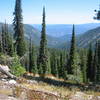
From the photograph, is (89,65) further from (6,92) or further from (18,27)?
(6,92)

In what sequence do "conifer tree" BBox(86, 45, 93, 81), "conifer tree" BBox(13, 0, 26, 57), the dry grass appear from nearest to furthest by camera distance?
1. the dry grass
2. "conifer tree" BBox(13, 0, 26, 57)
3. "conifer tree" BBox(86, 45, 93, 81)

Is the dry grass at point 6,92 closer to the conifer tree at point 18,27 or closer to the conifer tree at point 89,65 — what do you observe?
the conifer tree at point 18,27

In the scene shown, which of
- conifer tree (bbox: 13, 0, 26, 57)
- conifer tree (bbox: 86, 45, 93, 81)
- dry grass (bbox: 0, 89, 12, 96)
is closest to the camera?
dry grass (bbox: 0, 89, 12, 96)

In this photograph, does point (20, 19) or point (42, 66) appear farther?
point (42, 66)

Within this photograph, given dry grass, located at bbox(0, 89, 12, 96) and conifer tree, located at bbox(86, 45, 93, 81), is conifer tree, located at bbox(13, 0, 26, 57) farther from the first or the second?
dry grass, located at bbox(0, 89, 12, 96)

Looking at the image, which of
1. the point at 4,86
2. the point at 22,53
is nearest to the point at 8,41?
the point at 22,53

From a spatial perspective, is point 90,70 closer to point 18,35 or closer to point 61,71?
point 61,71

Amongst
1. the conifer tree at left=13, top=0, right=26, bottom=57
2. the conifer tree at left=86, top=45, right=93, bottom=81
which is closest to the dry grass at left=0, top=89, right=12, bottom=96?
the conifer tree at left=13, top=0, right=26, bottom=57

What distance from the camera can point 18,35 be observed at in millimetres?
73125

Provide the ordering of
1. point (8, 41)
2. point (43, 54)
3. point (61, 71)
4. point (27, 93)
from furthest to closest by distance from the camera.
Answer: point (61, 71)
point (8, 41)
point (43, 54)
point (27, 93)

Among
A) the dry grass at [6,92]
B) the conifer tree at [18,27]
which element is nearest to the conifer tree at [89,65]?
the conifer tree at [18,27]

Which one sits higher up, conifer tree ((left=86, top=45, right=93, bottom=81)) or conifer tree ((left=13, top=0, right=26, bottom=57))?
conifer tree ((left=13, top=0, right=26, bottom=57))

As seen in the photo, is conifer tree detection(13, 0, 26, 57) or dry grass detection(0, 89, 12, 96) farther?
conifer tree detection(13, 0, 26, 57)

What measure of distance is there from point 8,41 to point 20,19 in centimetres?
1321
